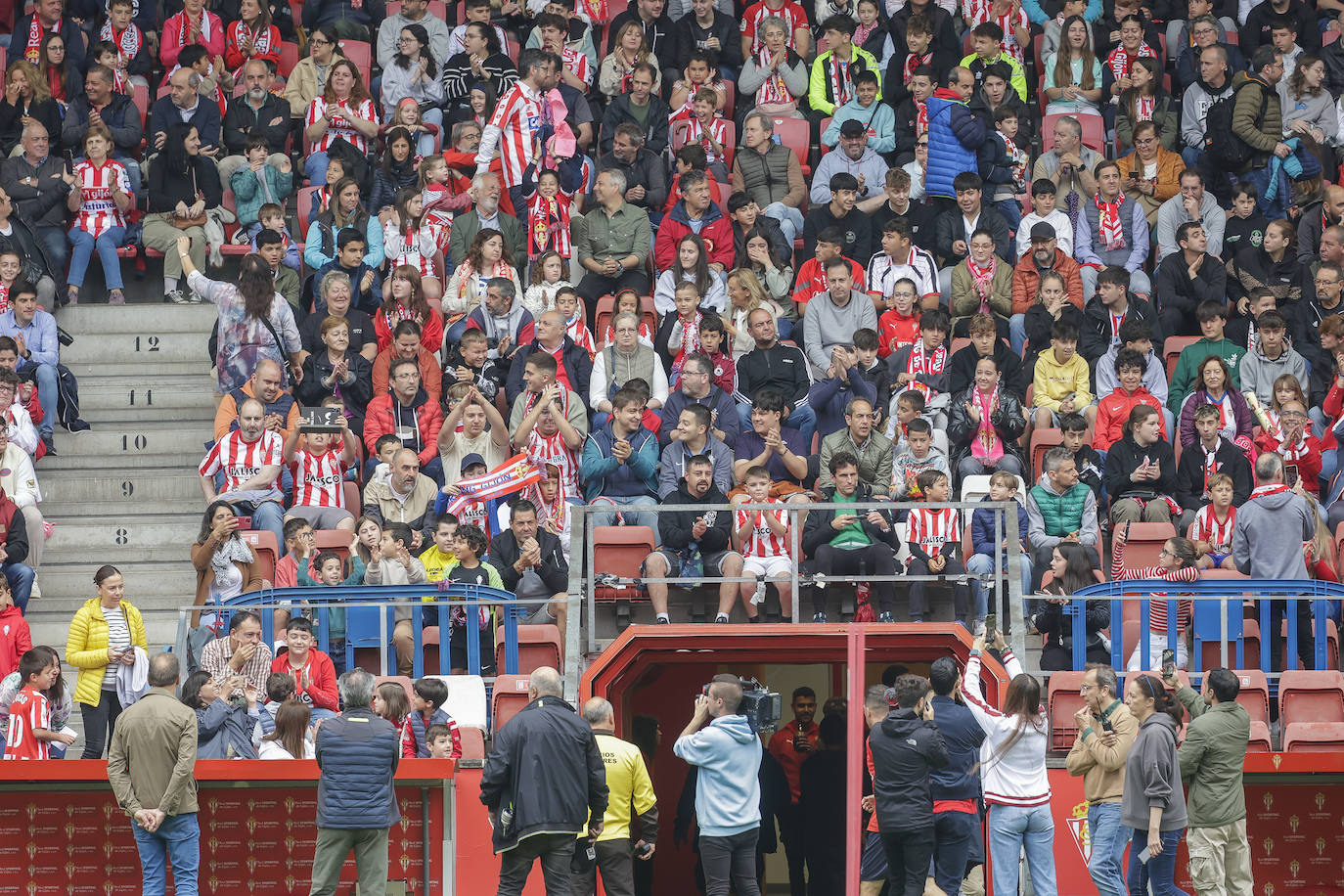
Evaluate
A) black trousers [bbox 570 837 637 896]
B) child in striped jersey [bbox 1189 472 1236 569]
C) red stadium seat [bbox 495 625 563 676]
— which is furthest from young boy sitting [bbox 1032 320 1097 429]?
black trousers [bbox 570 837 637 896]

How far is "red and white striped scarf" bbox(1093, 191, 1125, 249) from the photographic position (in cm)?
1748

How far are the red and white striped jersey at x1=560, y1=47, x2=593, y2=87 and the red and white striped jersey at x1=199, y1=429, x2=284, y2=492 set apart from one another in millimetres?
5947

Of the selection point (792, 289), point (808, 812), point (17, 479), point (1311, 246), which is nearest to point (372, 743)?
point (808, 812)

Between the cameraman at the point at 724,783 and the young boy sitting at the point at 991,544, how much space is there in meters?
2.72

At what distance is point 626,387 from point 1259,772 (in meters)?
5.56

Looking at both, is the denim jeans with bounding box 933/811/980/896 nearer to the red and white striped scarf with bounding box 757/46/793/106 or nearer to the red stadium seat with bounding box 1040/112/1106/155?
the red stadium seat with bounding box 1040/112/1106/155

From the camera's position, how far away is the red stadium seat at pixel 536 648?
12953 millimetres

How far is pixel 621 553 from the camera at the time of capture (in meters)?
13.7

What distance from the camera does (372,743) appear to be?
1073cm

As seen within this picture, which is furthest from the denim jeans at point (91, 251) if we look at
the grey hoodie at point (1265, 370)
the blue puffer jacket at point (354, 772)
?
the grey hoodie at point (1265, 370)

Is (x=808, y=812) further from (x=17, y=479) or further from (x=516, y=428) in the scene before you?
(x=17, y=479)

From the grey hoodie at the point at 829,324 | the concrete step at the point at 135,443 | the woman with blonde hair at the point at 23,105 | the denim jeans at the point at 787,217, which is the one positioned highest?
the woman with blonde hair at the point at 23,105

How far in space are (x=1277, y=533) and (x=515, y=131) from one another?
312 inches

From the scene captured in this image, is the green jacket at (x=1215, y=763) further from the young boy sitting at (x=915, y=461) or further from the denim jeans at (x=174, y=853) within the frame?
the denim jeans at (x=174, y=853)
